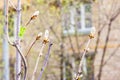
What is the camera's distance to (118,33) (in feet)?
47.7

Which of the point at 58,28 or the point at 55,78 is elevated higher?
the point at 58,28

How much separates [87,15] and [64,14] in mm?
3541

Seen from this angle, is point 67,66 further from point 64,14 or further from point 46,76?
point 64,14

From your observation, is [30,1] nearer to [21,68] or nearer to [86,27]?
[86,27]

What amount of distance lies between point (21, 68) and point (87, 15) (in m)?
12.0

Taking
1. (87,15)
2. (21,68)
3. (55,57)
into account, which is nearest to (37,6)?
(55,57)

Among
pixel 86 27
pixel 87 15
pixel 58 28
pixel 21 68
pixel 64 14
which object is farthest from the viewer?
pixel 86 27

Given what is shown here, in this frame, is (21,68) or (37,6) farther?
(37,6)

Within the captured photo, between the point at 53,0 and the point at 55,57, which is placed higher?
the point at 53,0

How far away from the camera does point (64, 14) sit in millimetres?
10898

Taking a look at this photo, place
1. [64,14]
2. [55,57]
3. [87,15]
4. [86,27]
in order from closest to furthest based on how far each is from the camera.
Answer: [64,14]
[55,57]
[87,15]
[86,27]

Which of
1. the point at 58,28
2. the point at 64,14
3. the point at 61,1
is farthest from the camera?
the point at 58,28

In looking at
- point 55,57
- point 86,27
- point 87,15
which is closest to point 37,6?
point 55,57

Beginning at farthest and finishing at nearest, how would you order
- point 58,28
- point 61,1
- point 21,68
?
1. point 58,28
2. point 61,1
3. point 21,68
